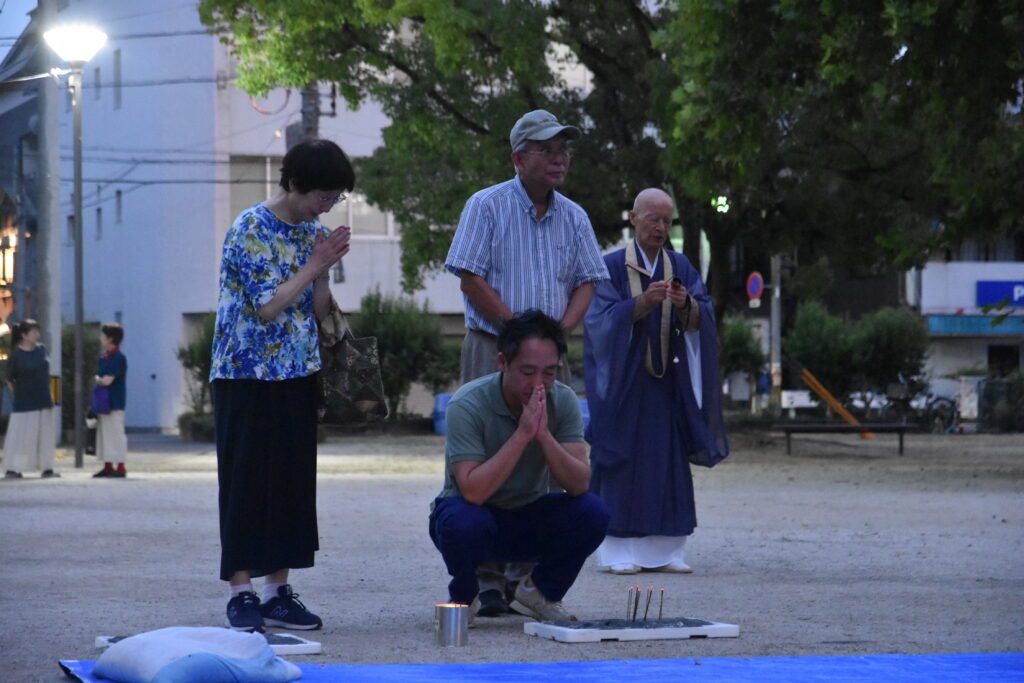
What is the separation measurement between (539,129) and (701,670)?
2362 millimetres

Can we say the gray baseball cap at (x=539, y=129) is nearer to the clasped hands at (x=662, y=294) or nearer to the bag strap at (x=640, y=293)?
the clasped hands at (x=662, y=294)

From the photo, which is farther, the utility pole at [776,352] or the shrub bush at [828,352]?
the shrub bush at [828,352]

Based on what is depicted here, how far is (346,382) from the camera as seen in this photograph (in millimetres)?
6168

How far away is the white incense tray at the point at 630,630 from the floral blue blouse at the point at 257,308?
129cm

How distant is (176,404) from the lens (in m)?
37.0

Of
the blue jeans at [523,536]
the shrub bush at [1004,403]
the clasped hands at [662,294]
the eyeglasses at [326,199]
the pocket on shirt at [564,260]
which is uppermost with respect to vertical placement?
the eyeglasses at [326,199]

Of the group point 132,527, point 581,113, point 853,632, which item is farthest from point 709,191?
point 853,632

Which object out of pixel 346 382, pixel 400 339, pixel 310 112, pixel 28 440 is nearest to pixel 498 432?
pixel 346 382

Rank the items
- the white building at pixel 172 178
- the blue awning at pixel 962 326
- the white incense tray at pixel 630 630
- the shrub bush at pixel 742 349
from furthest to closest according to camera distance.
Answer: the blue awning at pixel 962 326 < the shrub bush at pixel 742 349 < the white building at pixel 172 178 < the white incense tray at pixel 630 630

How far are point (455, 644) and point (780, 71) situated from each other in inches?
449

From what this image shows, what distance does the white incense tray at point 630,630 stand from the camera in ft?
18.7

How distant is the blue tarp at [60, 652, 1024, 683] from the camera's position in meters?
4.90

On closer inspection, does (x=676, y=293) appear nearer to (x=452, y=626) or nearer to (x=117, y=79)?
(x=452, y=626)

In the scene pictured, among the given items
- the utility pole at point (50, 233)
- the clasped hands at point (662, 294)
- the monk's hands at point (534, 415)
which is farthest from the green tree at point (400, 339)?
the monk's hands at point (534, 415)
